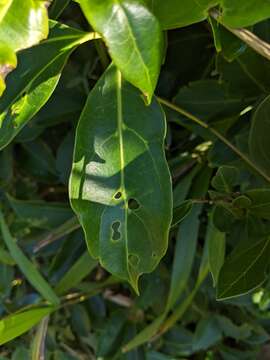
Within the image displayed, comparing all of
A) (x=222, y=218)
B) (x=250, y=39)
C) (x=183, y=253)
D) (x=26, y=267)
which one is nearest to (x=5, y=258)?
(x=26, y=267)

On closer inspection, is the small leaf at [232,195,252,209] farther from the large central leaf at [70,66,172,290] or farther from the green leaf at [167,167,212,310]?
the green leaf at [167,167,212,310]

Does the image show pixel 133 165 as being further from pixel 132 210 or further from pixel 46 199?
pixel 46 199

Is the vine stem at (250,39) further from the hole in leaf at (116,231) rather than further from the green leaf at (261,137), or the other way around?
the hole in leaf at (116,231)

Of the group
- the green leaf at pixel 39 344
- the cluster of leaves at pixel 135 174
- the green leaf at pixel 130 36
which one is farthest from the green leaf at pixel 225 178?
the green leaf at pixel 39 344

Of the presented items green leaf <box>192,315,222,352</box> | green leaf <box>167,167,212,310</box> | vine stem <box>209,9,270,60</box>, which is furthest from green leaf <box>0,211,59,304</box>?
vine stem <box>209,9,270,60</box>

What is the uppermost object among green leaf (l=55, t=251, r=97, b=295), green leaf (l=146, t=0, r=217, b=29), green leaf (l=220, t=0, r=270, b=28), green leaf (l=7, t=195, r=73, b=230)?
green leaf (l=146, t=0, r=217, b=29)

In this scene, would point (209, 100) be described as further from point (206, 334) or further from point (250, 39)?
point (206, 334)

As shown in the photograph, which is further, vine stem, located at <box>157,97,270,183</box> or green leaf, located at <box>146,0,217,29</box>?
vine stem, located at <box>157,97,270,183</box>
